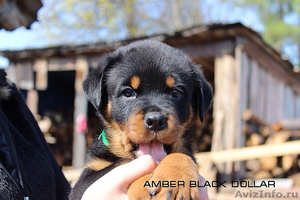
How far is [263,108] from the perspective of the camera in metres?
8.52

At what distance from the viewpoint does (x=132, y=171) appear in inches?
66.2

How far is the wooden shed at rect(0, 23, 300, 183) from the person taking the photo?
7.37 meters

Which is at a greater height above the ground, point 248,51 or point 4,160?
point 248,51

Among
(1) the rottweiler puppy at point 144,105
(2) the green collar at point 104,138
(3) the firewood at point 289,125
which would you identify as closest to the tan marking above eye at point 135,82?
(1) the rottweiler puppy at point 144,105

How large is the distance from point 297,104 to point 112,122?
1020 centimetres

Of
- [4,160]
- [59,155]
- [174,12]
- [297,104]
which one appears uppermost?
[174,12]

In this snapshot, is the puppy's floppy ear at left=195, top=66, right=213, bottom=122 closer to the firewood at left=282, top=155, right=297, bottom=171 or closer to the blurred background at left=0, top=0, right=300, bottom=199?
the blurred background at left=0, top=0, right=300, bottom=199

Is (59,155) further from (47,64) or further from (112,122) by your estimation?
(112,122)

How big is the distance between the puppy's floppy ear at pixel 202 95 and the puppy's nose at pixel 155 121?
544mm

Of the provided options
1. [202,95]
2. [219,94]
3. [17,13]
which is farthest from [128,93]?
[219,94]

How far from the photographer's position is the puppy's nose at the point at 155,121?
82.6 inches

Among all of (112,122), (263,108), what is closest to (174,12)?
(263,108)

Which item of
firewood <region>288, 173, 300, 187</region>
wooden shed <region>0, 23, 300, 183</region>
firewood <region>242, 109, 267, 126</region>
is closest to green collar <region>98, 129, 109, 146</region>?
wooden shed <region>0, 23, 300, 183</region>

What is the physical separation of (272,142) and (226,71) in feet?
5.89
